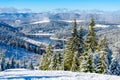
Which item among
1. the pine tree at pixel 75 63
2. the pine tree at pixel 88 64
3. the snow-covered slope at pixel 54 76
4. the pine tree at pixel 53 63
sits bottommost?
the pine tree at pixel 53 63

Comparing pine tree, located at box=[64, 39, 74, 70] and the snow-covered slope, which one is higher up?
the snow-covered slope

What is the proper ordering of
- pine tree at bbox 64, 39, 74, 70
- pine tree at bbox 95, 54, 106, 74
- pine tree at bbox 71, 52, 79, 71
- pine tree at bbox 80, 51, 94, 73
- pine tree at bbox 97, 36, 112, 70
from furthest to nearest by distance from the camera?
pine tree at bbox 64, 39, 74, 70
pine tree at bbox 71, 52, 79, 71
pine tree at bbox 97, 36, 112, 70
pine tree at bbox 95, 54, 106, 74
pine tree at bbox 80, 51, 94, 73

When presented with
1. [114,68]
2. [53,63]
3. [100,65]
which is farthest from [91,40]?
[114,68]

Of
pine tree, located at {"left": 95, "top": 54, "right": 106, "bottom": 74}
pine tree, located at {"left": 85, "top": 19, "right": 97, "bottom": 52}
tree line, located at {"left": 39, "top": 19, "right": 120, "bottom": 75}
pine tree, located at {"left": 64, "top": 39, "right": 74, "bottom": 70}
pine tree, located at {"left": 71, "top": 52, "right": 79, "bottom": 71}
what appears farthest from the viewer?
pine tree, located at {"left": 64, "top": 39, "right": 74, "bottom": 70}

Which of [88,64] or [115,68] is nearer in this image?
[115,68]

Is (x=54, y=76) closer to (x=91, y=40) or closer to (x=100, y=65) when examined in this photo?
(x=100, y=65)

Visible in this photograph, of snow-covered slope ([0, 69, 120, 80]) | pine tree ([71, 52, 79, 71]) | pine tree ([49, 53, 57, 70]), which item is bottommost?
pine tree ([49, 53, 57, 70])

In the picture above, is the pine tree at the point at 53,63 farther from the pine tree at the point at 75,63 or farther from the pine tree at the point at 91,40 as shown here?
the pine tree at the point at 91,40

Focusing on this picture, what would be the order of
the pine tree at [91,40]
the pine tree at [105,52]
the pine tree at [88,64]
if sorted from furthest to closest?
the pine tree at [91,40] < the pine tree at [105,52] < the pine tree at [88,64]

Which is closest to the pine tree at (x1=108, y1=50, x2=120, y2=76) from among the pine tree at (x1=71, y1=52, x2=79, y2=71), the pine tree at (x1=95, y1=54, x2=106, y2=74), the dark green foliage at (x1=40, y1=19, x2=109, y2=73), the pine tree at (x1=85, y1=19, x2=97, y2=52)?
the pine tree at (x1=95, y1=54, x2=106, y2=74)

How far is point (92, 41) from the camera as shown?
178 ft

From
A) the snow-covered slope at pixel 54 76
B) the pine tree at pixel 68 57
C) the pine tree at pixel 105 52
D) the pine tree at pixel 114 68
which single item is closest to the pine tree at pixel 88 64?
the pine tree at pixel 105 52

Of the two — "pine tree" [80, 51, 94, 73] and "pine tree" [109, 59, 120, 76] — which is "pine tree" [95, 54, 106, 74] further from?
"pine tree" [109, 59, 120, 76]

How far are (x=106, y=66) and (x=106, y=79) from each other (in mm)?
15335
